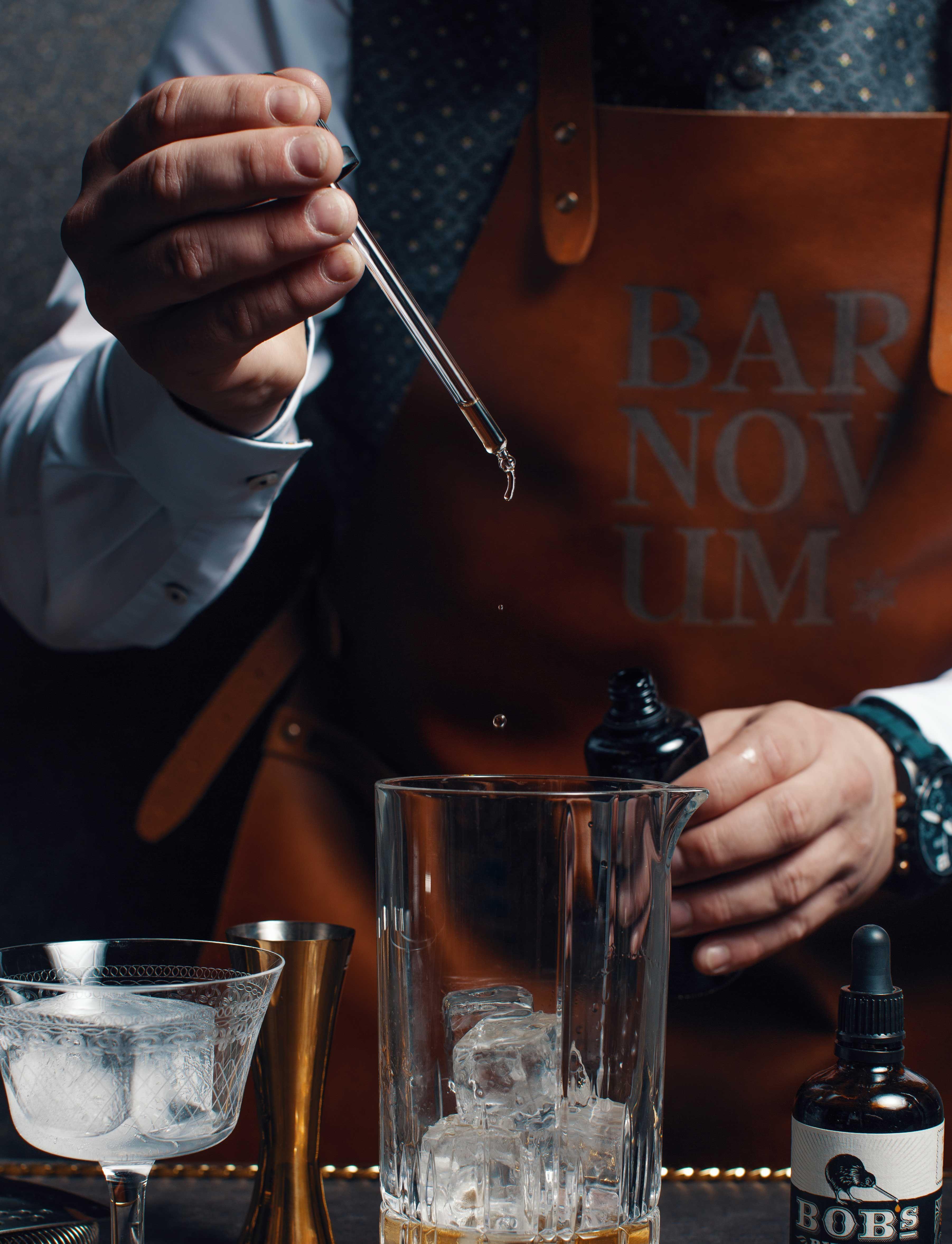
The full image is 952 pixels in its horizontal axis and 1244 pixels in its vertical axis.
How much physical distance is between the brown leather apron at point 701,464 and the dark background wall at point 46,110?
431 mm

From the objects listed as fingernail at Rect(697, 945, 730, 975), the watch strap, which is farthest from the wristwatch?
fingernail at Rect(697, 945, 730, 975)

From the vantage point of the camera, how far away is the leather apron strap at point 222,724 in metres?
0.90

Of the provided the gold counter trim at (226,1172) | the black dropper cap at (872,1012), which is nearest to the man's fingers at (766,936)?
the gold counter trim at (226,1172)

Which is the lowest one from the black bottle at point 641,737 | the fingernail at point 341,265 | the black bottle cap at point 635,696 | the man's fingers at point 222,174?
the black bottle at point 641,737

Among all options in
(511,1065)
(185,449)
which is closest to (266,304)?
(185,449)

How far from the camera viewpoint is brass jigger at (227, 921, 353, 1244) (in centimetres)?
43

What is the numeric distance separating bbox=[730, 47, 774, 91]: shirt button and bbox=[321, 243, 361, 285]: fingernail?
41 cm

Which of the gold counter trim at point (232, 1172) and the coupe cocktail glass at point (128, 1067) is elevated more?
the coupe cocktail glass at point (128, 1067)

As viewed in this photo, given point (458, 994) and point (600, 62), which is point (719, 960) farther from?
point (600, 62)

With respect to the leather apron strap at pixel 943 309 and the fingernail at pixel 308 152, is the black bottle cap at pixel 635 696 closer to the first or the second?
the fingernail at pixel 308 152

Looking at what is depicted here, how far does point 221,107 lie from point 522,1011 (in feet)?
1.18

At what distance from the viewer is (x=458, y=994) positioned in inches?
15.1

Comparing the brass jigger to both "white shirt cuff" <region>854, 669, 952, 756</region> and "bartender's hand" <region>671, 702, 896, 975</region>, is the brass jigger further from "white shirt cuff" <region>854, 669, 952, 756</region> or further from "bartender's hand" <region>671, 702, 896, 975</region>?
"white shirt cuff" <region>854, 669, 952, 756</region>

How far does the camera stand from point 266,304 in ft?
1.68
